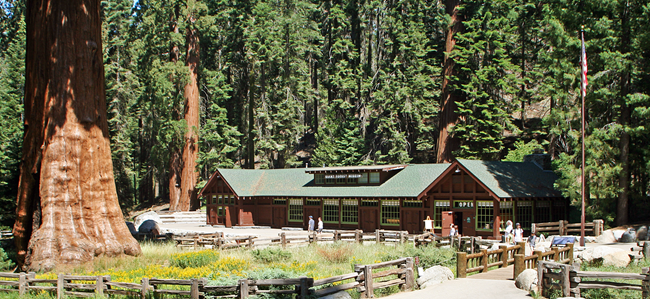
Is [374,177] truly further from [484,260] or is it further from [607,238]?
[484,260]

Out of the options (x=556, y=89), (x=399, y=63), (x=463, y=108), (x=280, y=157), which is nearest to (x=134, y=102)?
(x=280, y=157)

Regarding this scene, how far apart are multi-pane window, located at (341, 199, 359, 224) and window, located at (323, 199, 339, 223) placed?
21.5 inches

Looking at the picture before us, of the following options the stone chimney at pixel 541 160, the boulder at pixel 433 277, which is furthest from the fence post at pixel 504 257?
the stone chimney at pixel 541 160

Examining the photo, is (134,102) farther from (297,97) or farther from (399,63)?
(399,63)

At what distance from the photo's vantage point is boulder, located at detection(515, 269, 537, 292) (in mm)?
15428

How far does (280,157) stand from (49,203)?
45.1 metres

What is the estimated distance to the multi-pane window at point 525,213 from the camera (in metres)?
34.6

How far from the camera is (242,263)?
1878 cm

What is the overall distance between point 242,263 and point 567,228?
73.1 ft

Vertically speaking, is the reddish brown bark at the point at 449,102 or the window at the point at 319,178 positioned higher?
the reddish brown bark at the point at 449,102

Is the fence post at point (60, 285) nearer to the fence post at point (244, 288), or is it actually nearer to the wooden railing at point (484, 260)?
the fence post at point (244, 288)

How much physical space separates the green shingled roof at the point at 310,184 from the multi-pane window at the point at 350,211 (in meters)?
0.76

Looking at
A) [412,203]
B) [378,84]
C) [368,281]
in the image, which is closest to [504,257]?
[368,281]

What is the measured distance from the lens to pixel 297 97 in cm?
6278
